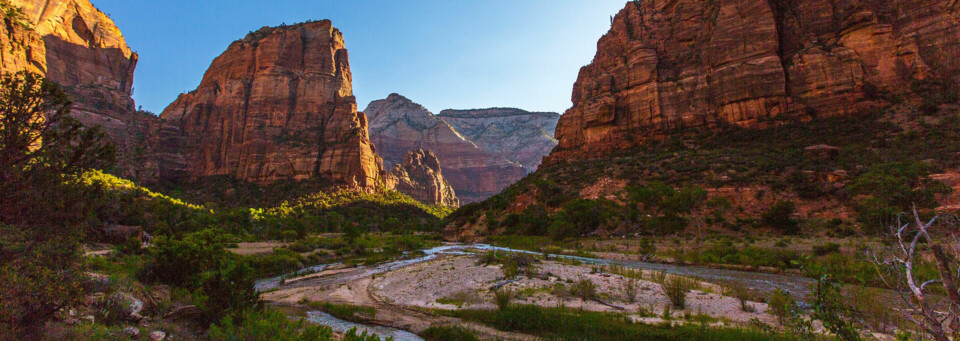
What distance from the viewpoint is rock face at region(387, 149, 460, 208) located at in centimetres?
15812

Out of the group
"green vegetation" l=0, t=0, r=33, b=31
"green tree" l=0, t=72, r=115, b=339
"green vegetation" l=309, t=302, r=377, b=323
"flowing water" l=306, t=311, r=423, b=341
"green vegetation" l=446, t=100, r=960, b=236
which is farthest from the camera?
"green vegetation" l=0, t=0, r=33, b=31

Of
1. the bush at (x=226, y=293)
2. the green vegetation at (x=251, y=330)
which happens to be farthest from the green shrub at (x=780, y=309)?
the bush at (x=226, y=293)

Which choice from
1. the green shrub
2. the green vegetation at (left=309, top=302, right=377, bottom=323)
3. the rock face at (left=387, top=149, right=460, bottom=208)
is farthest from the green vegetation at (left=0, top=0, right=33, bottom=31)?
the green shrub

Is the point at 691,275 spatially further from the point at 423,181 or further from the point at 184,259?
the point at 423,181

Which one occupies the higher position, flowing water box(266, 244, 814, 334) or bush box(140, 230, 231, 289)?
bush box(140, 230, 231, 289)

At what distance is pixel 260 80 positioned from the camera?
107 meters

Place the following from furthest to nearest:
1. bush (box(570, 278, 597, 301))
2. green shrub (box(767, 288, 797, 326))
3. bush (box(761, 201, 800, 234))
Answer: bush (box(761, 201, 800, 234)), bush (box(570, 278, 597, 301)), green shrub (box(767, 288, 797, 326))

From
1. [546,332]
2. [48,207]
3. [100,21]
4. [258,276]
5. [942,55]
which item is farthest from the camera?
[100,21]

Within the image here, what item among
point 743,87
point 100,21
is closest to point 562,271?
point 743,87

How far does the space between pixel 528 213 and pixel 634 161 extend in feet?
57.9

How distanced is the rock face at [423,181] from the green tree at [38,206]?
136567 mm

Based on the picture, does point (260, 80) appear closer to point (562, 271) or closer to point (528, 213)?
point (528, 213)

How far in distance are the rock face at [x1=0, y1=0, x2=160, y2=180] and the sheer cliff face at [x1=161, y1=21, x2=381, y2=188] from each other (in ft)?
27.1

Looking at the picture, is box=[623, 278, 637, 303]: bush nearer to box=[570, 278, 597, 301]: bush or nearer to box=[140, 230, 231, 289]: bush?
box=[570, 278, 597, 301]: bush
